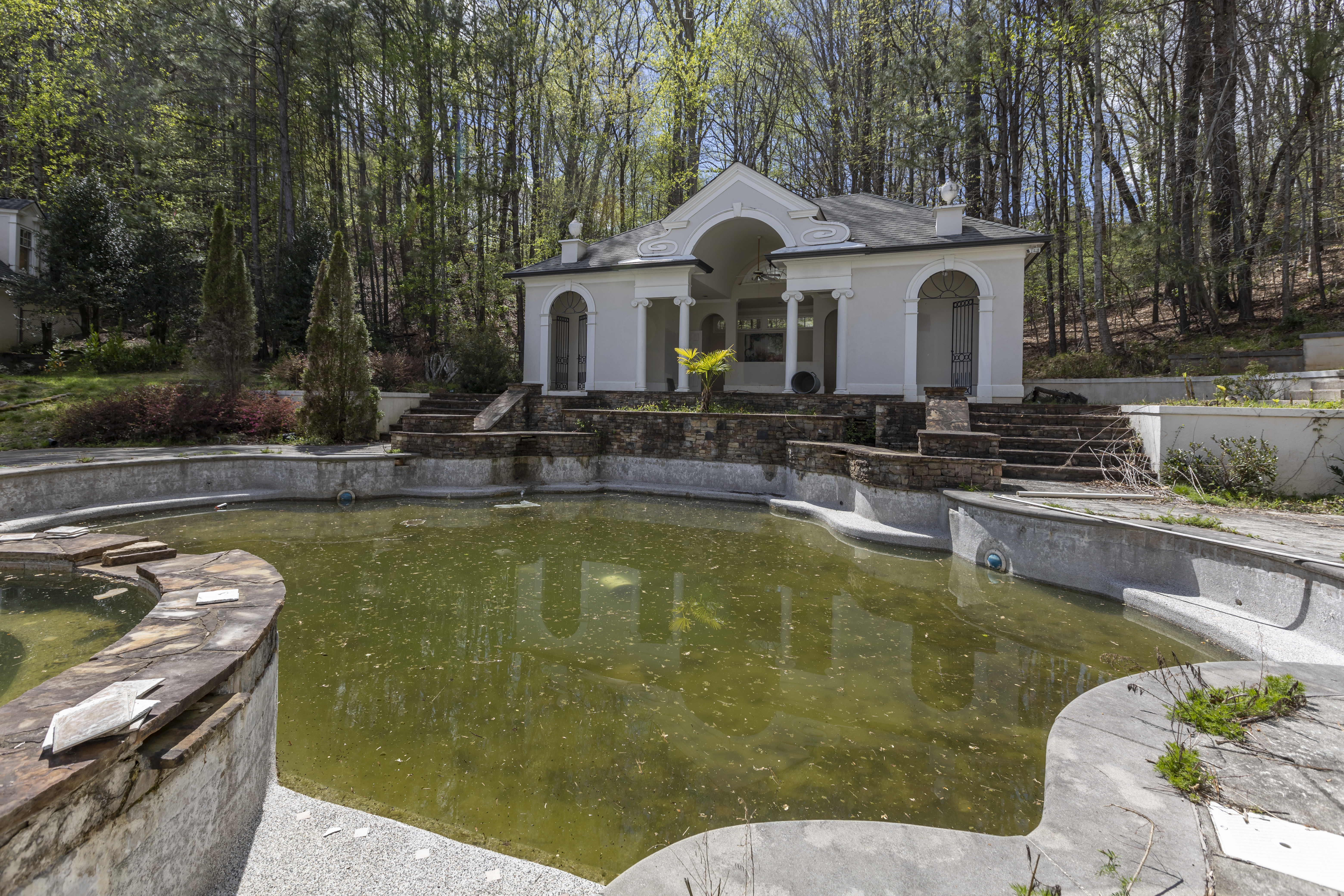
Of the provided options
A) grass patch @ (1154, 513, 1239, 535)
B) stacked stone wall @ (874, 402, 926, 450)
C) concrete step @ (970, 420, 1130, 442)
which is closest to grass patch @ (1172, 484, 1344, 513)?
grass patch @ (1154, 513, 1239, 535)

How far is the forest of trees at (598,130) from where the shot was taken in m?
13.5

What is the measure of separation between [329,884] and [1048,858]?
2.36 meters

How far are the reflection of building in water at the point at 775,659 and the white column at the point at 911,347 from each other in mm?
7564

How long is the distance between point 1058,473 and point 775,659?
6.16m

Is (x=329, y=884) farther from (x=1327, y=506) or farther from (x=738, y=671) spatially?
(x=1327, y=506)

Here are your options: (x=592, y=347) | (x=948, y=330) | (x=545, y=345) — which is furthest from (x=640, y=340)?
(x=948, y=330)

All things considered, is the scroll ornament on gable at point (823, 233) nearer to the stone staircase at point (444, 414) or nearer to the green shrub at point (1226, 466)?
the green shrub at point (1226, 466)

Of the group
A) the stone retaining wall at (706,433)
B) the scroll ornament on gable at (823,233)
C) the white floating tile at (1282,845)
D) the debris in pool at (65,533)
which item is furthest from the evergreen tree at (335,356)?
the white floating tile at (1282,845)

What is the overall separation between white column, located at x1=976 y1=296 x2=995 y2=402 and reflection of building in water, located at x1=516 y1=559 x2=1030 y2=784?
7428 millimetres

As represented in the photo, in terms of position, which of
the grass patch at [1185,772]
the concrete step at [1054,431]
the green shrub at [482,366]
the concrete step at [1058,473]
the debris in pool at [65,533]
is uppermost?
the green shrub at [482,366]

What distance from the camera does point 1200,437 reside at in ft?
23.1

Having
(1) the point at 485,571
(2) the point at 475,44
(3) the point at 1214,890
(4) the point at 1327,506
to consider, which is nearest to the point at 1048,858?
(3) the point at 1214,890

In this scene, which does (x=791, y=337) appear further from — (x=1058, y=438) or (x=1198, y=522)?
(x=1198, y=522)

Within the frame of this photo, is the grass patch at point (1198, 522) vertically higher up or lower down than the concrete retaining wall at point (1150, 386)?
lower down
